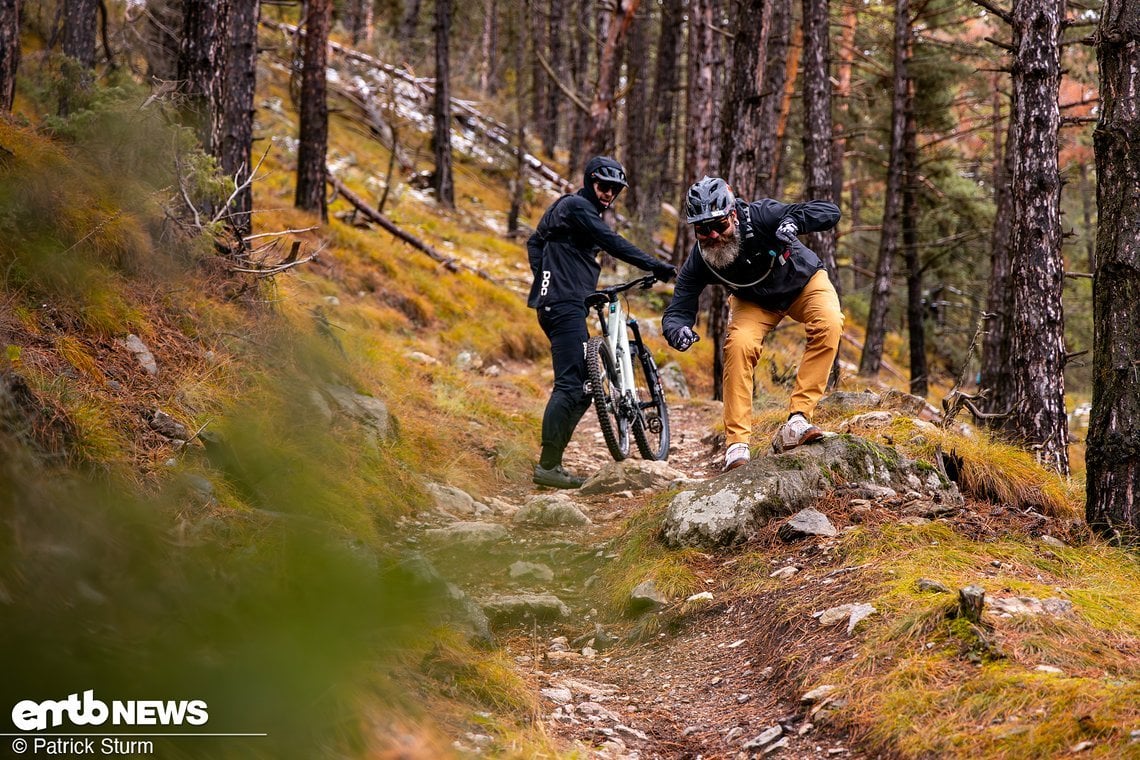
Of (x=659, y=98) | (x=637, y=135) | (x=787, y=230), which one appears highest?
(x=659, y=98)

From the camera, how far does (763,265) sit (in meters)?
6.01

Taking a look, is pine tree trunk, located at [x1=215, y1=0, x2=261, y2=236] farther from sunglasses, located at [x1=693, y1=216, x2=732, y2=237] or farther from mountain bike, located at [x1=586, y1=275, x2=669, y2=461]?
sunglasses, located at [x1=693, y1=216, x2=732, y2=237]

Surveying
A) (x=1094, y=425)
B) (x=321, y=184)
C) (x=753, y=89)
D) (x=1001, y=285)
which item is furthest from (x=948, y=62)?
(x=1094, y=425)

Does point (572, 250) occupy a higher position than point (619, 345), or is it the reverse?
point (572, 250)

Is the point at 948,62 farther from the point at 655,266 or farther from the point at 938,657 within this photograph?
the point at 938,657

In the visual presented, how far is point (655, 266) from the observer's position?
284 inches

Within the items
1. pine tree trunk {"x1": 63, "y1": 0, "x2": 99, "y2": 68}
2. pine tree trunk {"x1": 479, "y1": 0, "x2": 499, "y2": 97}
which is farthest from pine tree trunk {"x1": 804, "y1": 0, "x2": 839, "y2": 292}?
pine tree trunk {"x1": 479, "y1": 0, "x2": 499, "y2": 97}

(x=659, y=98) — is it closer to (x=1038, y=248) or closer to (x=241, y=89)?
(x=241, y=89)

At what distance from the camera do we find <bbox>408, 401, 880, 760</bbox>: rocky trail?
346cm

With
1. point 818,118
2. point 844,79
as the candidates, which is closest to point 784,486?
point 818,118

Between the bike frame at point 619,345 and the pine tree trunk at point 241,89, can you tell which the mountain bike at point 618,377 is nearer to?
the bike frame at point 619,345

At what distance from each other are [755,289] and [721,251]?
1.25 ft

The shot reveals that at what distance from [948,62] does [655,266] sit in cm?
1622

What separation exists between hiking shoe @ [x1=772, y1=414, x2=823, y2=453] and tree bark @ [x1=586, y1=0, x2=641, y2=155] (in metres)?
9.98
